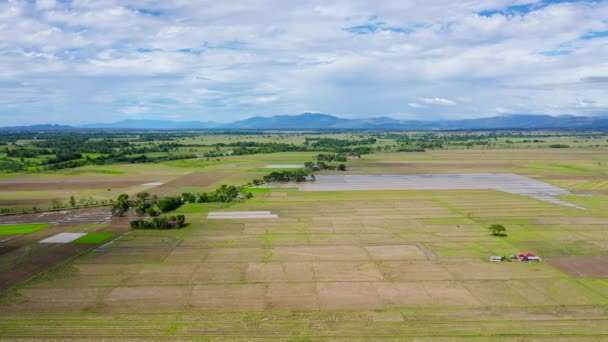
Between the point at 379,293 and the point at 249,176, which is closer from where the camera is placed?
the point at 379,293

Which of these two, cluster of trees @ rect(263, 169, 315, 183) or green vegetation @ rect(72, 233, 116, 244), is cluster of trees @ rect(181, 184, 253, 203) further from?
green vegetation @ rect(72, 233, 116, 244)

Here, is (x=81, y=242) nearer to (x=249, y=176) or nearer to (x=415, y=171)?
(x=249, y=176)

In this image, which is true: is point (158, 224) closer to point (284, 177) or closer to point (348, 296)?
point (348, 296)

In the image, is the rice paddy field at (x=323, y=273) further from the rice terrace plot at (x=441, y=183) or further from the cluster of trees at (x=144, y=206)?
the rice terrace plot at (x=441, y=183)

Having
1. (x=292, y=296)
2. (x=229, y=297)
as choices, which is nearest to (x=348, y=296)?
(x=292, y=296)

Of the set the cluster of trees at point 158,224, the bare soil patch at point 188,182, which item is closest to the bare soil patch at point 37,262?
the cluster of trees at point 158,224

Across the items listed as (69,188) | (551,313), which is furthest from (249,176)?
(551,313)
